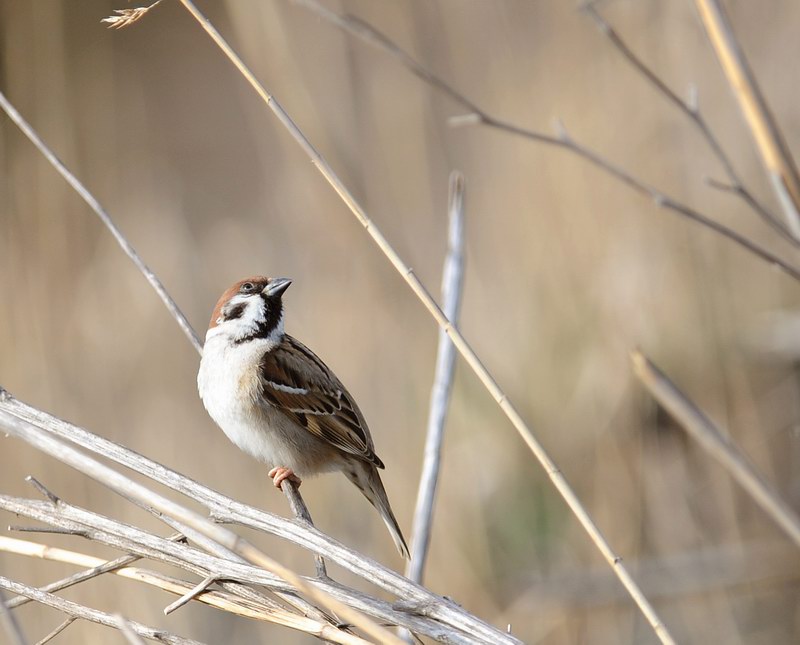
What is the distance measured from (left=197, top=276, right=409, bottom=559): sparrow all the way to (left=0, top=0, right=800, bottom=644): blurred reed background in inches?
28.8

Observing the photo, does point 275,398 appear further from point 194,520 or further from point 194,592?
point 194,520

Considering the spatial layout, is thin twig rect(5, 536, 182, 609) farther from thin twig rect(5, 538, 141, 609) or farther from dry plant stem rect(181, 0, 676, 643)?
dry plant stem rect(181, 0, 676, 643)

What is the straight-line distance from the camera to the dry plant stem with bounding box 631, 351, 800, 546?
1.19 meters

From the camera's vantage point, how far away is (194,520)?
1.17 metres

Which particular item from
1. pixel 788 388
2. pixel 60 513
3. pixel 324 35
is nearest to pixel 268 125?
pixel 324 35

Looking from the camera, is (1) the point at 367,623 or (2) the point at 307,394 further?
(2) the point at 307,394

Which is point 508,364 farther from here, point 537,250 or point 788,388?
point 788,388

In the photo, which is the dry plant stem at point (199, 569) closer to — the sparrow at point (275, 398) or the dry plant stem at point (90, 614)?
the dry plant stem at point (90, 614)

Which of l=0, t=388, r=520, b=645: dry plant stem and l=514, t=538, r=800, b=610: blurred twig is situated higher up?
l=514, t=538, r=800, b=610: blurred twig

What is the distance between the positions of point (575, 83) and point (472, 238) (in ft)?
2.39

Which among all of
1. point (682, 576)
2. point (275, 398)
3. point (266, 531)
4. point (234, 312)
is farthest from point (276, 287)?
point (682, 576)

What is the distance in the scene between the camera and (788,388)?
11.8 feet

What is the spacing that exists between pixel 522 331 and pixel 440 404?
163cm

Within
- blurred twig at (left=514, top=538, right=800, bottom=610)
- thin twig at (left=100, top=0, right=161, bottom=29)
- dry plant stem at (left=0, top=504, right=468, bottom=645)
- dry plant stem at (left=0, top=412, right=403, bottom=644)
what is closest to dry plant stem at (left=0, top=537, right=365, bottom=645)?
dry plant stem at (left=0, top=504, right=468, bottom=645)
